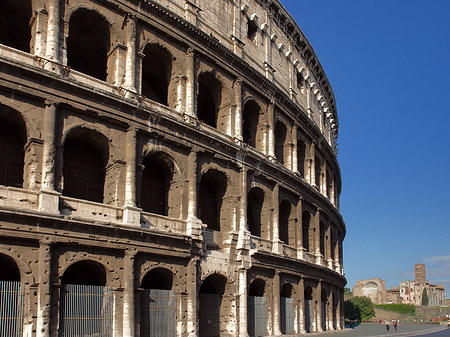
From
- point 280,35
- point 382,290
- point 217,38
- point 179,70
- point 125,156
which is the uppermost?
point 280,35

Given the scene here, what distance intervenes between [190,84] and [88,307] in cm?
973

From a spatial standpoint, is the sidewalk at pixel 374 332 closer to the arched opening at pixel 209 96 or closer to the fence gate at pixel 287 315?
the fence gate at pixel 287 315

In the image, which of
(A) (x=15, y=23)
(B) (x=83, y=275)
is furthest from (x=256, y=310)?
(A) (x=15, y=23)

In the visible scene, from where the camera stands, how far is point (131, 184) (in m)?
18.7

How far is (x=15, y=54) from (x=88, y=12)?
11.8 ft

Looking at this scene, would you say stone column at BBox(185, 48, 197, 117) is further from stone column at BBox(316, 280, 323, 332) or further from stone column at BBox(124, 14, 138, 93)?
stone column at BBox(316, 280, 323, 332)

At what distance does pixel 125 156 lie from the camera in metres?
19.0

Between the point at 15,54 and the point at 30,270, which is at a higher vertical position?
the point at 15,54

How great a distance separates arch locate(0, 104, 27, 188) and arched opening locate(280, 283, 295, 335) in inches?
571

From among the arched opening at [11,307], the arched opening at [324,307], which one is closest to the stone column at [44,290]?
the arched opening at [11,307]

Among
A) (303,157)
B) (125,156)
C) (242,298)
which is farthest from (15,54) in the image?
(303,157)

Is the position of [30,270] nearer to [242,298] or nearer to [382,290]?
[242,298]

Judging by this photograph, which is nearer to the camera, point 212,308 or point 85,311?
point 85,311

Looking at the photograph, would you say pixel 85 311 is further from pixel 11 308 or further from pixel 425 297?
pixel 425 297
